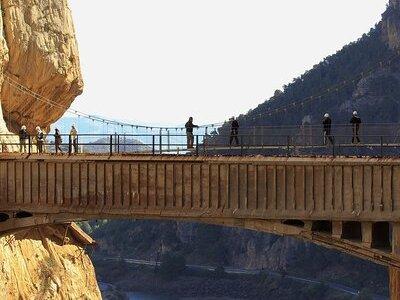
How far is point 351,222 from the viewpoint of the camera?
35.6 m

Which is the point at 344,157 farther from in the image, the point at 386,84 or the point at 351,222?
the point at 386,84

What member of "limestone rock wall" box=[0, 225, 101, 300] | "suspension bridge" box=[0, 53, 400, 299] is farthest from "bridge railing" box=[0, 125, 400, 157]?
"limestone rock wall" box=[0, 225, 101, 300]

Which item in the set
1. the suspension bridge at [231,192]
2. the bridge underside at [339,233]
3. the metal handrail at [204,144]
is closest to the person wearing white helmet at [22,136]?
the metal handrail at [204,144]

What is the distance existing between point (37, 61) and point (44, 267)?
9619 millimetres

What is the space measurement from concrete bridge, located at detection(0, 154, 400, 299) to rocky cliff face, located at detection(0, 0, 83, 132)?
1040 cm

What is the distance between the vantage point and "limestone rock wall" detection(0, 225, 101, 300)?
46.4 meters

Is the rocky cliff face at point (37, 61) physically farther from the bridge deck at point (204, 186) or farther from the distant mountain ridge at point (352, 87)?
the distant mountain ridge at point (352, 87)

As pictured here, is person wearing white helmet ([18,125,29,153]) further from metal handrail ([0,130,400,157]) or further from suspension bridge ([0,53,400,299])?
suspension bridge ([0,53,400,299])

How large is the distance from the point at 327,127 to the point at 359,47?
438 feet

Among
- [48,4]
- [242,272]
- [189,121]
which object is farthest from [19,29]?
[242,272]

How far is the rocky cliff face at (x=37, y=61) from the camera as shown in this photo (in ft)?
160

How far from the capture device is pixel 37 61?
50500 mm

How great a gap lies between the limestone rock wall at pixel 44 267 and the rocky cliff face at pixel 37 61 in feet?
17.4

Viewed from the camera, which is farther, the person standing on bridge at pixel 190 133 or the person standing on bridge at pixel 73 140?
the person standing on bridge at pixel 190 133
